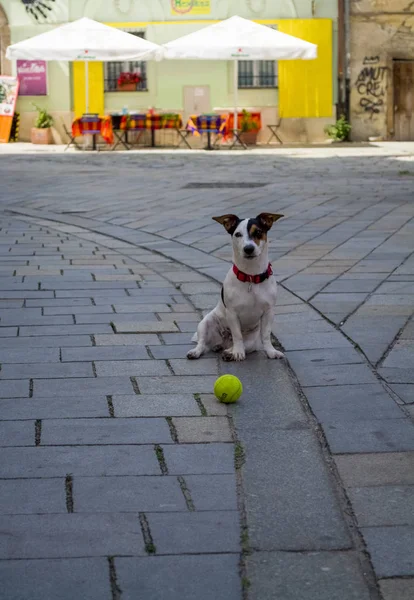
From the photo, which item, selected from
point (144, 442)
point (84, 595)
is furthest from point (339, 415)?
point (84, 595)

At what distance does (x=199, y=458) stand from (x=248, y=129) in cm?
2233

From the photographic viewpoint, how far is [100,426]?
4.34m

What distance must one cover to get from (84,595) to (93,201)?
34.9 feet

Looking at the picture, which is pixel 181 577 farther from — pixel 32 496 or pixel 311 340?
pixel 311 340

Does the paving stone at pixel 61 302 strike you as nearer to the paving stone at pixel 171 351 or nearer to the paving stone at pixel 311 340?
the paving stone at pixel 171 351

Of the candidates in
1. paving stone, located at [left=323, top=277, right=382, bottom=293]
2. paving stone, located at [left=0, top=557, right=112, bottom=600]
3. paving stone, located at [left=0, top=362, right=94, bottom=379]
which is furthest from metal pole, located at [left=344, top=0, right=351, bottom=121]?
paving stone, located at [left=0, top=557, right=112, bottom=600]

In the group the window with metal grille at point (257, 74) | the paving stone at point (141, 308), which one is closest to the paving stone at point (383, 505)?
the paving stone at point (141, 308)

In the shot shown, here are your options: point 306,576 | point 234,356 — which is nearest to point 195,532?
point 306,576

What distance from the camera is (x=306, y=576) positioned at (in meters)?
2.96

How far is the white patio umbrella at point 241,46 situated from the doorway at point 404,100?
15.9 ft

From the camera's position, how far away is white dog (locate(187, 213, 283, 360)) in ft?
17.5

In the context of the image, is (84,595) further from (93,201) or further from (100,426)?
(93,201)

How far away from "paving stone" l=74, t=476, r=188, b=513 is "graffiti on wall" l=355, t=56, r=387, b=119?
80.9 ft

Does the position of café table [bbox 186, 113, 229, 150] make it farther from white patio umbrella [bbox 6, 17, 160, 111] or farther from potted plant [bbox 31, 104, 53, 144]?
potted plant [bbox 31, 104, 53, 144]
